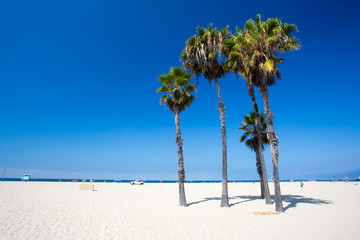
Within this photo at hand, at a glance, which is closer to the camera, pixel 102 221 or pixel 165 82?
pixel 102 221

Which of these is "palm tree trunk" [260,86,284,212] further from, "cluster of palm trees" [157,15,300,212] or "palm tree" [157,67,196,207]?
"palm tree" [157,67,196,207]

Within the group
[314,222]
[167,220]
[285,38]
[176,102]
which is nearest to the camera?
[314,222]

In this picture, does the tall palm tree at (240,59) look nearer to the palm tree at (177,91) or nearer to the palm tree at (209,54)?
the palm tree at (209,54)

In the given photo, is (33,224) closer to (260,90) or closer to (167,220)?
(167,220)

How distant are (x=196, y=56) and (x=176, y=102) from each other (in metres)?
4.43

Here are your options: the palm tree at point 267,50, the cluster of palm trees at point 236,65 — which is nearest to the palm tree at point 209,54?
the cluster of palm trees at point 236,65

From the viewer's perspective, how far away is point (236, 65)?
16.9 meters

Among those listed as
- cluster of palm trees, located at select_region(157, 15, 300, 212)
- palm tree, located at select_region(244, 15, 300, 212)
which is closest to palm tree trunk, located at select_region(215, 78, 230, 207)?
cluster of palm trees, located at select_region(157, 15, 300, 212)

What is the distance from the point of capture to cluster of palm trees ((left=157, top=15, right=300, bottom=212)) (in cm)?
1472

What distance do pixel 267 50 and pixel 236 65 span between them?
9.14ft

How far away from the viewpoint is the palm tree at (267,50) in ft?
47.7

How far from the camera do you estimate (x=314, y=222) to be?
10500 mm

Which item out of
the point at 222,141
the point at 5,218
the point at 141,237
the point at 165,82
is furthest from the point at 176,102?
the point at 5,218

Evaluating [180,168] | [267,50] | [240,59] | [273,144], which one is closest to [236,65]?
[240,59]
